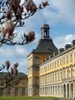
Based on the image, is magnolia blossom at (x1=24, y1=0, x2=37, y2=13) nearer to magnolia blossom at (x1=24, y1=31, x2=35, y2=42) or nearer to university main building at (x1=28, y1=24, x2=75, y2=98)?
magnolia blossom at (x1=24, y1=31, x2=35, y2=42)

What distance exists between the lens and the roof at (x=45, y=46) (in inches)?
4582

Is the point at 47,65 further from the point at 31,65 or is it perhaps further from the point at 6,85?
the point at 6,85

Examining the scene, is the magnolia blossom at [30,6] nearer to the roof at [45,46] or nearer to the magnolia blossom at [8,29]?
the magnolia blossom at [8,29]

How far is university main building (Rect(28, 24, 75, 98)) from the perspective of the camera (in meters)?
71.1

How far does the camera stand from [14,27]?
188 inches

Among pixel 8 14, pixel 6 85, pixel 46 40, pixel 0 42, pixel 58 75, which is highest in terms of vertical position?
pixel 46 40

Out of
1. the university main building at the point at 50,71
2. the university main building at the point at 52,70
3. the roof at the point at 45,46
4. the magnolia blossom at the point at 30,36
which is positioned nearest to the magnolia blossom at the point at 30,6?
the magnolia blossom at the point at 30,36

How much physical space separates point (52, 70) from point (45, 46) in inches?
1072

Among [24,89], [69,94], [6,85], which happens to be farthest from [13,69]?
[24,89]

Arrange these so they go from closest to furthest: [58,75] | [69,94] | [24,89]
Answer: [69,94] → [58,75] → [24,89]

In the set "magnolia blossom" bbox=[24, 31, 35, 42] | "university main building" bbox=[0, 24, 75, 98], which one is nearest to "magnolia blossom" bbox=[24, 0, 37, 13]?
"magnolia blossom" bbox=[24, 31, 35, 42]

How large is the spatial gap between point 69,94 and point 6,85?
215 feet

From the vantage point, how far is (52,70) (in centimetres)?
9069

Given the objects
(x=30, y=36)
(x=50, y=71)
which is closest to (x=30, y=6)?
(x=30, y=36)
